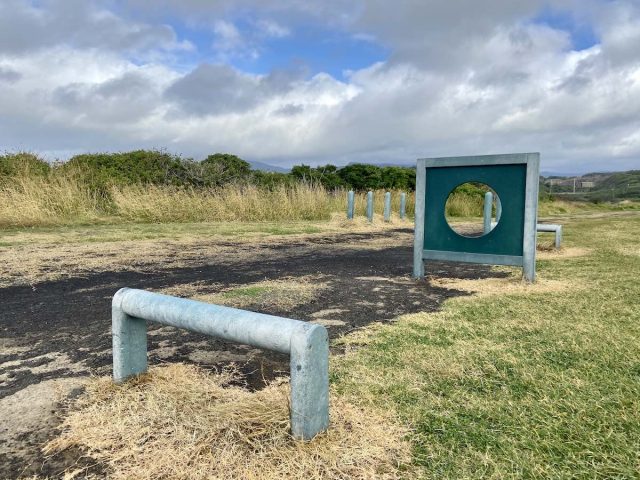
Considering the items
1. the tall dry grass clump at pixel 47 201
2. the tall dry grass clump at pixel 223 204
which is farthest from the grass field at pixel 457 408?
the tall dry grass clump at pixel 223 204

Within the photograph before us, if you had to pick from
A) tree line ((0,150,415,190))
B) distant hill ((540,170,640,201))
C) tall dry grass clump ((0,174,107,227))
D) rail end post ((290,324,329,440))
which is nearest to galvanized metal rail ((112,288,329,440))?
rail end post ((290,324,329,440))

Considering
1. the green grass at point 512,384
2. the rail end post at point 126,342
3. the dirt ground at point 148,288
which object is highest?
the rail end post at point 126,342

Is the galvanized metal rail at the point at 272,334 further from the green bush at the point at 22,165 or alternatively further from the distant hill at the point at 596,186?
the distant hill at the point at 596,186

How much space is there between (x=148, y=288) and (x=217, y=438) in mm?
3454

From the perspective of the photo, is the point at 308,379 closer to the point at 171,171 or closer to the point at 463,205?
the point at 171,171

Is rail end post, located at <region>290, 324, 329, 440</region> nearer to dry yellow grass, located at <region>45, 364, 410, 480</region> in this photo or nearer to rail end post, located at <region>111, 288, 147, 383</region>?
dry yellow grass, located at <region>45, 364, 410, 480</region>

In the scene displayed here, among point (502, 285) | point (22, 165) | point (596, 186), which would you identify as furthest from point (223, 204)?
point (596, 186)

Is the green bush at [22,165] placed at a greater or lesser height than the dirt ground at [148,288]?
greater

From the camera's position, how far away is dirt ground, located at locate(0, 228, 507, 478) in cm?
238

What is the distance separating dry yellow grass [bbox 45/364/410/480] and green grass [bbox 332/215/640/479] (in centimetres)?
20

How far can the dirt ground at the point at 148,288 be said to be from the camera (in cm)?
238

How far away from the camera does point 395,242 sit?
10.4 metres

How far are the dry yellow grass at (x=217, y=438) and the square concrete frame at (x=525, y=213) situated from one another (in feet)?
11.9

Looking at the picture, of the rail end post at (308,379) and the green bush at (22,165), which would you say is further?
the green bush at (22,165)
